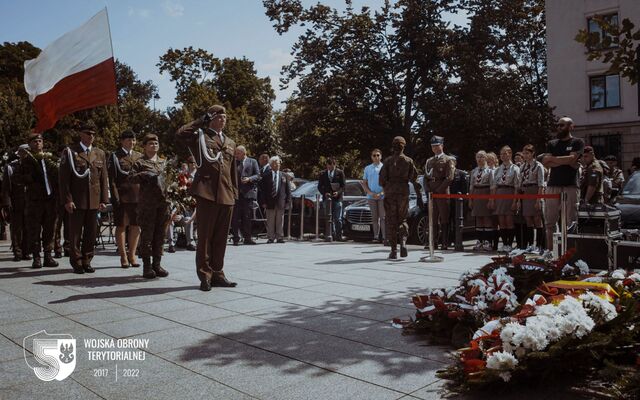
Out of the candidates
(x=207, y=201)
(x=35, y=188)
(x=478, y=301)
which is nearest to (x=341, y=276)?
(x=207, y=201)

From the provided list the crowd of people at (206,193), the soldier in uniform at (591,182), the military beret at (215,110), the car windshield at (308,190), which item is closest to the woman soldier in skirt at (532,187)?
the crowd of people at (206,193)

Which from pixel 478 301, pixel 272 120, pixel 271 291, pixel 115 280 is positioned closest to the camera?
pixel 478 301

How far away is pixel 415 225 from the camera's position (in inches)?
571

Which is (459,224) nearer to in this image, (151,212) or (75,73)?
(151,212)

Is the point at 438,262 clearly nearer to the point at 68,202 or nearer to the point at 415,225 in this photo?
the point at 415,225

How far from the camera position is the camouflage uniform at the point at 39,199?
1044 centimetres

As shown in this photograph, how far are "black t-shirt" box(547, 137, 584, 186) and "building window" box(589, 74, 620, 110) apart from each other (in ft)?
89.9

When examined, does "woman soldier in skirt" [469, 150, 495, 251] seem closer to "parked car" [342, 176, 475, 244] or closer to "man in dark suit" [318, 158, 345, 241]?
"parked car" [342, 176, 475, 244]

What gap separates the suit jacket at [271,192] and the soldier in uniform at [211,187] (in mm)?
7308

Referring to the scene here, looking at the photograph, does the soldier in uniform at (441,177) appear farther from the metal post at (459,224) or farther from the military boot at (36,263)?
the military boot at (36,263)

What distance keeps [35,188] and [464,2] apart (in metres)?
24.0

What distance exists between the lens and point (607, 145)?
111 feet

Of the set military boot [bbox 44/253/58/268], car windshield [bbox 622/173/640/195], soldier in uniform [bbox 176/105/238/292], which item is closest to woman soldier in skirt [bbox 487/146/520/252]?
car windshield [bbox 622/173/640/195]

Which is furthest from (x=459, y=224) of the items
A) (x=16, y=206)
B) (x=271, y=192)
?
(x=16, y=206)
